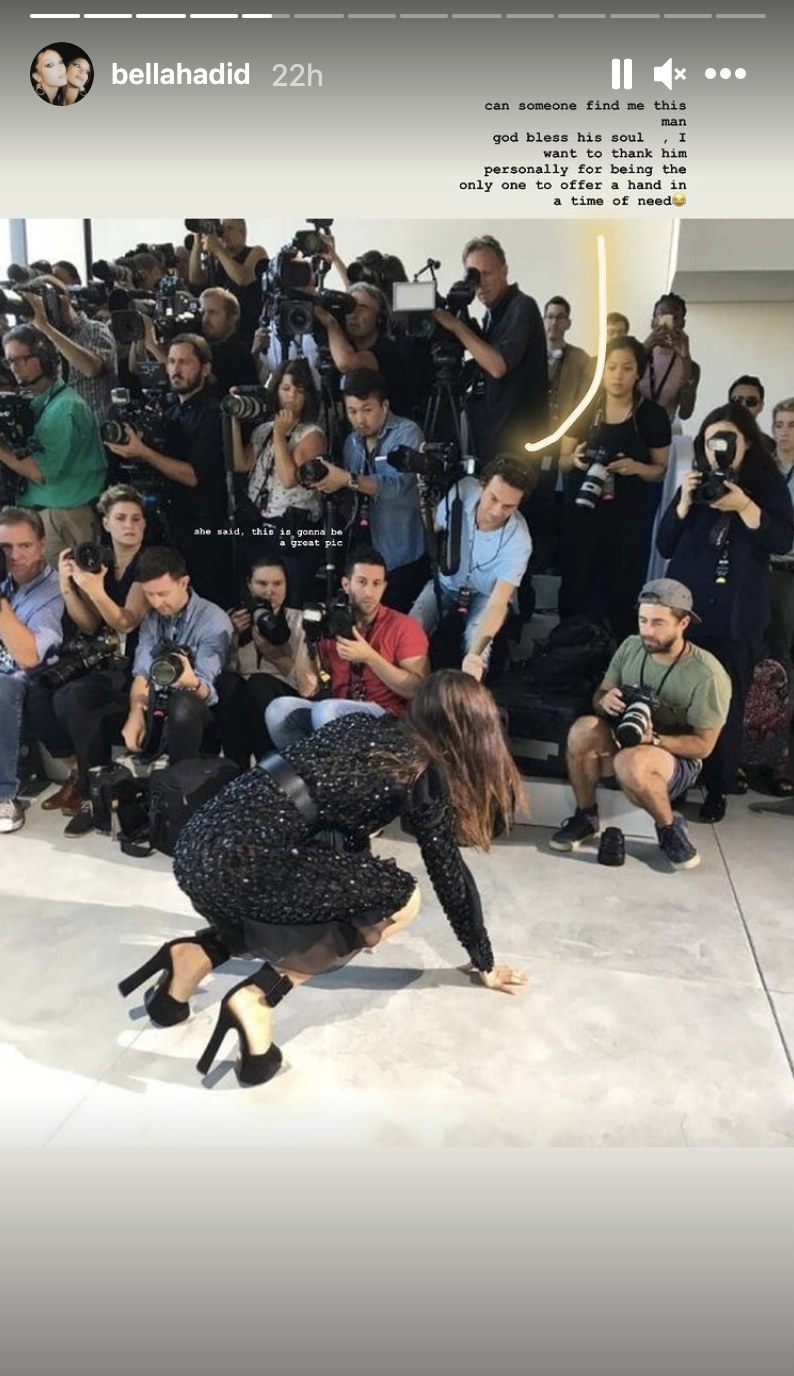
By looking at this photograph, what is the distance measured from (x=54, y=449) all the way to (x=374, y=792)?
1.64 m

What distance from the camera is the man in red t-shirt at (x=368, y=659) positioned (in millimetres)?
→ 2609

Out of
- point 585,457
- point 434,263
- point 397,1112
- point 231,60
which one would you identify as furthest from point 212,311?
point 397,1112

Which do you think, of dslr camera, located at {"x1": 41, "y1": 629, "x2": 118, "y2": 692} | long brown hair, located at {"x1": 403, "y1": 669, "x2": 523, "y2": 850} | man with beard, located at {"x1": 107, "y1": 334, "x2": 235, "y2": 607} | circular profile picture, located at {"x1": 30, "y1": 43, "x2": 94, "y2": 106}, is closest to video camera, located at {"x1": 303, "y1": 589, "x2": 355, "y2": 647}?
man with beard, located at {"x1": 107, "y1": 334, "x2": 235, "y2": 607}

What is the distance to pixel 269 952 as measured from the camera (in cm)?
184

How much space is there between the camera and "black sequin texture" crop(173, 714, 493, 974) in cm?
176

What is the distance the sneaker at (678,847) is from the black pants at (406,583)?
2.80ft

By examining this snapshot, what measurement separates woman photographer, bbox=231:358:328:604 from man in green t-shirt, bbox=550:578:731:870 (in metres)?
0.81

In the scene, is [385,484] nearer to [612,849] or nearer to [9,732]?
[612,849]

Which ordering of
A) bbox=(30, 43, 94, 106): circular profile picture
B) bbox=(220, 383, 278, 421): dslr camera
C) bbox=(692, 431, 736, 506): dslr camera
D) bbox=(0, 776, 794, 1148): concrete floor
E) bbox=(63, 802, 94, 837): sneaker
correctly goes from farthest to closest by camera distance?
bbox=(63, 802, 94, 837): sneaker, bbox=(220, 383, 278, 421): dslr camera, bbox=(692, 431, 736, 506): dslr camera, bbox=(0, 776, 794, 1148): concrete floor, bbox=(30, 43, 94, 106): circular profile picture

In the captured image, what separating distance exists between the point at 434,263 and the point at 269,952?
4.81 feet

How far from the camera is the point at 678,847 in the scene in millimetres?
2580

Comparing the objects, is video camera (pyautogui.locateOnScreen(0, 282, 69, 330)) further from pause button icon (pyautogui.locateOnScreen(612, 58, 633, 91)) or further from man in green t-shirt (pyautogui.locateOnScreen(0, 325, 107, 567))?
pause button icon (pyautogui.locateOnScreen(612, 58, 633, 91))

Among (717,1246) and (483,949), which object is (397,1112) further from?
(717,1246)

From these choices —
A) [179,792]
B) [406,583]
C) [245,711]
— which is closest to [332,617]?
[406,583]
